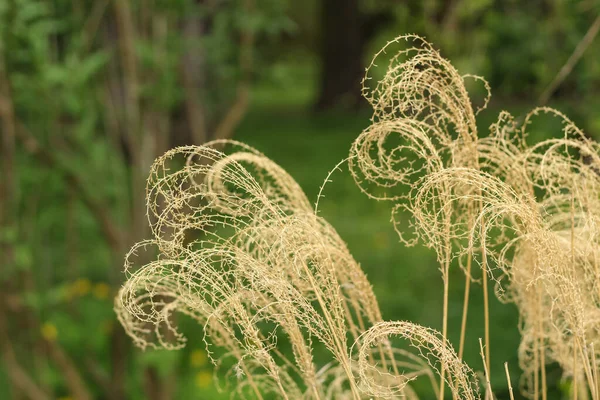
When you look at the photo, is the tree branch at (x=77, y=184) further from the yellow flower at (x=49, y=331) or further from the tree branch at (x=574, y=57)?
the tree branch at (x=574, y=57)

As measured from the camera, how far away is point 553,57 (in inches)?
151

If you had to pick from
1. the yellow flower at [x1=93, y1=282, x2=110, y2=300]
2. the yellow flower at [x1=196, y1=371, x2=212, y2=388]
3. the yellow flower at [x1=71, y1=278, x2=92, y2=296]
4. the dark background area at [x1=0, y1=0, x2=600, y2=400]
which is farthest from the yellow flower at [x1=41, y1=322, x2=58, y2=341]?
the yellow flower at [x1=93, y1=282, x2=110, y2=300]

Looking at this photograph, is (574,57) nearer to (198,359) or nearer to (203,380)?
(203,380)

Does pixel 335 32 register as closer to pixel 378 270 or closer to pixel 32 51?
pixel 378 270

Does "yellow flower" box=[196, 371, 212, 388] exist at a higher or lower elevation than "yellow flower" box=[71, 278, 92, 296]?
lower

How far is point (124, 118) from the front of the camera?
133 inches

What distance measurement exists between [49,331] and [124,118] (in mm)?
928

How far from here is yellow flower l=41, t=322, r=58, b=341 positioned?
10.3 ft

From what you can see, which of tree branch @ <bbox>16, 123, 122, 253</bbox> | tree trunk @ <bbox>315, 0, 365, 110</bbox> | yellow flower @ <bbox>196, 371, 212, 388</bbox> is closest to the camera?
tree branch @ <bbox>16, 123, 122, 253</bbox>

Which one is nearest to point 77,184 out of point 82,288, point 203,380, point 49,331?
point 49,331

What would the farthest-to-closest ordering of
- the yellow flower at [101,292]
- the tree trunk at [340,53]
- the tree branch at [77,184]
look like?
the tree trunk at [340,53] < the yellow flower at [101,292] < the tree branch at [77,184]

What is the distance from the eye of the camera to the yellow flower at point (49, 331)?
10.3ft

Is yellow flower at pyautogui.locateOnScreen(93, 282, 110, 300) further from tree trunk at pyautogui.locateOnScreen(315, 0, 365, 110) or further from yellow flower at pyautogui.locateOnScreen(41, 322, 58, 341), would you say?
tree trunk at pyautogui.locateOnScreen(315, 0, 365, 110)

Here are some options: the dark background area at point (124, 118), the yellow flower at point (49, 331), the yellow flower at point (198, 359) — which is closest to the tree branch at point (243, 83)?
the dark background area at point (124, 118)
